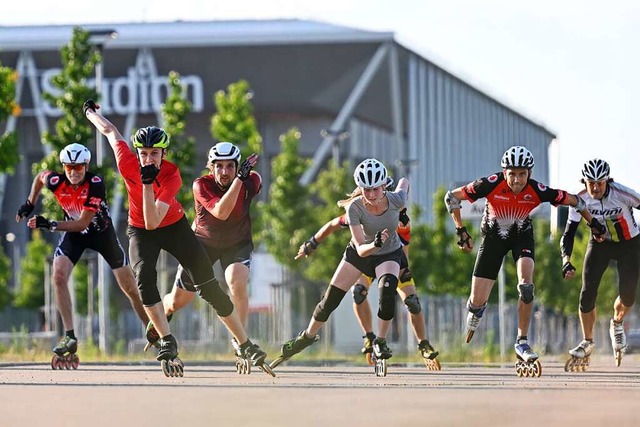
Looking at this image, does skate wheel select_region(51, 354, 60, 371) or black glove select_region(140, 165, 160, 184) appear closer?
black glove select_region(140, 165, 160, 184)

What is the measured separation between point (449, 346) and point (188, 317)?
1119cm

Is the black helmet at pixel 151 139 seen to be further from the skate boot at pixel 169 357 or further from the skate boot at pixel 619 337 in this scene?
the skate boot at pixel 619 337

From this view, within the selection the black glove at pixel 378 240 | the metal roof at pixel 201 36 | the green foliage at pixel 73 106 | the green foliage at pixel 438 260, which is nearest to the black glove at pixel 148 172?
the black glove at pixel 378 240

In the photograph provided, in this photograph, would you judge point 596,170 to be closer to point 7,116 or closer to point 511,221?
point 511,221

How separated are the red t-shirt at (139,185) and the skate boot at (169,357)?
0.89 meters

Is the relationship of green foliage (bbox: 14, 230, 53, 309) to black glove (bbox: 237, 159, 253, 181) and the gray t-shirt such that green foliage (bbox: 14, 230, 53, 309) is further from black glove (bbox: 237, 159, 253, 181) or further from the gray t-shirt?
black glove (bbox: 237, 159, 253, 181)

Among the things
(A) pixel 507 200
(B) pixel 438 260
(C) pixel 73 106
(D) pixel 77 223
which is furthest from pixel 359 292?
(B) pixel 438 260

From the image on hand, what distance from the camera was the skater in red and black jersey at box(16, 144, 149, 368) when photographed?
17.4 meters

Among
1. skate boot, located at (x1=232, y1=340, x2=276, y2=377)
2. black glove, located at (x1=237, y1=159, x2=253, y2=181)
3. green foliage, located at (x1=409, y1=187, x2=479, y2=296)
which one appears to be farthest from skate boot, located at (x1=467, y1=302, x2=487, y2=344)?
green foliage, located at (x1=409, y1=187, x2=479, y2=296)

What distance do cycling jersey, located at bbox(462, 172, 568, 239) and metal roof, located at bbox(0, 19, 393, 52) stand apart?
66.2m

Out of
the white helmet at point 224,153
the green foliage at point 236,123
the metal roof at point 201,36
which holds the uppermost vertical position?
the metal roof at point 201,36

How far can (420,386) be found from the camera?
42.9ft

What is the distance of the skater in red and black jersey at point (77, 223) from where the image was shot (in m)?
17.4

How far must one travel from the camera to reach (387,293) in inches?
618
